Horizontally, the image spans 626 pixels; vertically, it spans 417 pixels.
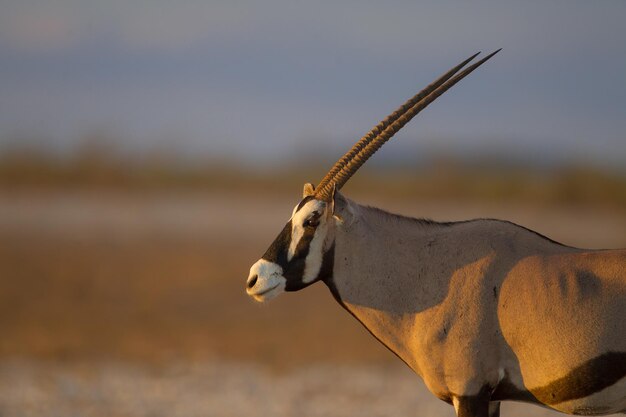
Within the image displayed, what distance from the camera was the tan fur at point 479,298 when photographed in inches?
233

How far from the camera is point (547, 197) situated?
4838 centimetres

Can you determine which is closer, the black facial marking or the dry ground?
the black facial marking

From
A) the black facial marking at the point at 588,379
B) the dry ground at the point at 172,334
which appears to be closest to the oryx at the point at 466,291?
the black facial marking at the point at 588,379

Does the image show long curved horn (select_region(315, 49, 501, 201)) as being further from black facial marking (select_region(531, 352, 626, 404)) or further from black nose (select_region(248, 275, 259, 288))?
black facial marking (select_region(531, 352, 626, 404))

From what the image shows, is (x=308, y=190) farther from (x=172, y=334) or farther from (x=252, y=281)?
(x=172, y=334)

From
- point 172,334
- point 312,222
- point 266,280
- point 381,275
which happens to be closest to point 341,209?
point 312,222

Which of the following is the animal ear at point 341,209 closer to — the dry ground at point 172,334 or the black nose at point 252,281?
the black nose at point 252,281

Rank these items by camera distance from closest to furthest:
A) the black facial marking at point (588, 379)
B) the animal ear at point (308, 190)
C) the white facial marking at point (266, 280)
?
the black facial marking at point (588, 379), the white facial marking at point (266, 280), the animal ear at point (308, 190)

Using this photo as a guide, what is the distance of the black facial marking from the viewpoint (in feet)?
19.1

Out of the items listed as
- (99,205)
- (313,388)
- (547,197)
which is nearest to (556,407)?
(313,388)

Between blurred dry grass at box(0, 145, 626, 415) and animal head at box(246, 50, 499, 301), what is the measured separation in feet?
21.6

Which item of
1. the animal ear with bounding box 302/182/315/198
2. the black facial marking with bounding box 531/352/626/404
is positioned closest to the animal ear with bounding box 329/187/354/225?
the animal ear with bounding box 302/182/315/198

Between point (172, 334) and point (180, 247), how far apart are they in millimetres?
12873

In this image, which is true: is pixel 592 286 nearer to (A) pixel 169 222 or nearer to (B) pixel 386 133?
(B) pixel 386 133
